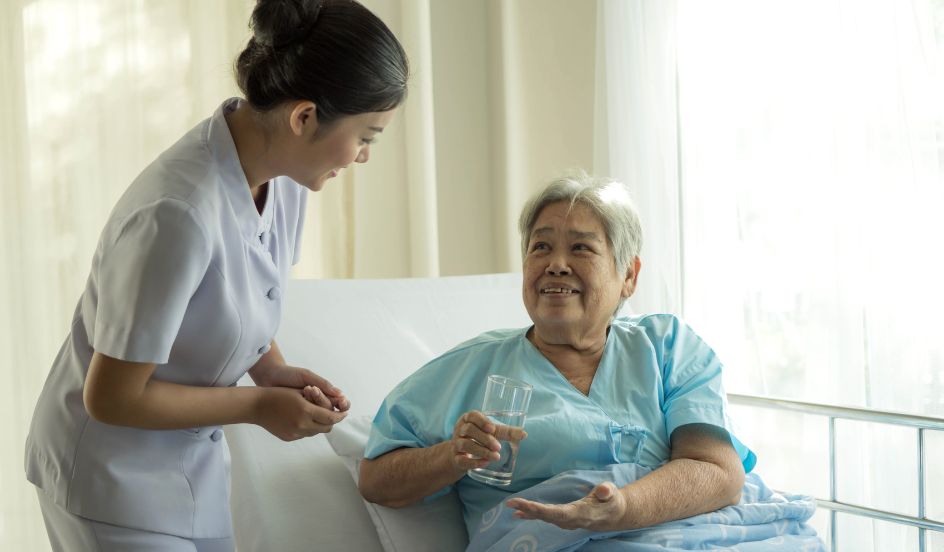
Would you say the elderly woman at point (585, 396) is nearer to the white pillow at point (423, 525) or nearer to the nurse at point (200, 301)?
the white pillow at point (423, 525)

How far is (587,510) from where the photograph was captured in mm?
1534

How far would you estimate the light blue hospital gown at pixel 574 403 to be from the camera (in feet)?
5.76

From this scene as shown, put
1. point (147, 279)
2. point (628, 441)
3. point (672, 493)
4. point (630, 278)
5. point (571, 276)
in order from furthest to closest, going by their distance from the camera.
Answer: point (630, 278) < point (571, 276) < point (628, 441) < point (672, 493) < point (147, 279)

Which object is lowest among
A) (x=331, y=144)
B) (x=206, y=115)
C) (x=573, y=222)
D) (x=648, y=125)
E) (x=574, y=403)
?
(x=574, y=403)

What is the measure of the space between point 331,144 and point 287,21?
0.20 metres

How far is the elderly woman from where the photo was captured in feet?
5.59

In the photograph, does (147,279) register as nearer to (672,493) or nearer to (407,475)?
(407,475)

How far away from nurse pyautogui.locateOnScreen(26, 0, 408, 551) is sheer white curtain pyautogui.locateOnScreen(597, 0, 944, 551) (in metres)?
1.56

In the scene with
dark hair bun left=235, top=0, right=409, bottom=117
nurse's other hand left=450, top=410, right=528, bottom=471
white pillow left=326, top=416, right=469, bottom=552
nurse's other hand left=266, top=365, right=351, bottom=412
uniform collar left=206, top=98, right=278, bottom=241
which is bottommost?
white pillow left=326, top=416, right=469, bottom=552

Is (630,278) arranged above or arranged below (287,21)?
below

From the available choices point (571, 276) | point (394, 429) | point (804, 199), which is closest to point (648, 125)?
point (804, 199)

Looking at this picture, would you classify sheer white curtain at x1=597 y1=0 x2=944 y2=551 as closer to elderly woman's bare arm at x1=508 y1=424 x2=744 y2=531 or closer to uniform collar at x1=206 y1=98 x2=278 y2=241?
elderly woman's bare arm at x1=508 y1=424 x2=744 y2=531

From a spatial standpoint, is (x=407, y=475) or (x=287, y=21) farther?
(x=407, y=475)

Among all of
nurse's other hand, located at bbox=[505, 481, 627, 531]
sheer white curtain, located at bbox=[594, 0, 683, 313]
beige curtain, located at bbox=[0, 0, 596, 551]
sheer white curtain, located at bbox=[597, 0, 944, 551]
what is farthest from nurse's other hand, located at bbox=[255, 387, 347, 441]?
beige curtain, located at bbox=[0, 0, 596, 551]
